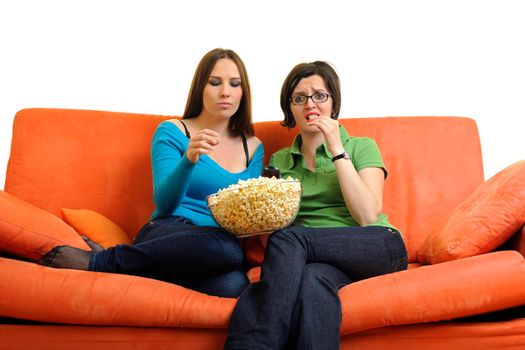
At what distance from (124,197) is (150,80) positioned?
0.78 metres

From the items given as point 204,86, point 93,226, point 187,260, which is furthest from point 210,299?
point 204,86

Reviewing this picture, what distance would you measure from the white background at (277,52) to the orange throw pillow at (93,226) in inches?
34.9

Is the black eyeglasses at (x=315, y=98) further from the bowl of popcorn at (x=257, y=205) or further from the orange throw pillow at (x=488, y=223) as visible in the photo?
the orange throw pillow at (x=488, y=223)

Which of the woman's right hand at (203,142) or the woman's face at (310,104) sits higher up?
the woman's face at (310,104)

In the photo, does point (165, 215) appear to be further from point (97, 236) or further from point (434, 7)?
point (434, 7)

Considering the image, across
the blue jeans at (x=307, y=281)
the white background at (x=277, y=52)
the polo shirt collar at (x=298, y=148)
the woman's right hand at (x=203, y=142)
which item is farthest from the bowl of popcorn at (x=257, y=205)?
the white background at (x=277, y=52)

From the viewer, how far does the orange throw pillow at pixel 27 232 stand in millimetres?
1665

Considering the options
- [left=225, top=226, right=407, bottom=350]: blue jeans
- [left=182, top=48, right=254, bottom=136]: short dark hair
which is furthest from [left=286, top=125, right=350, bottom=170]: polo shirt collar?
[left=225, top=226, right=407, bottom=350]: blue jeans

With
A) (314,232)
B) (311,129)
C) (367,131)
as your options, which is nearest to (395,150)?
(367,131)

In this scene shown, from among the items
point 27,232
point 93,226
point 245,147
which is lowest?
point 93,226

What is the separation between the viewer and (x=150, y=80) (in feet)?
9.48

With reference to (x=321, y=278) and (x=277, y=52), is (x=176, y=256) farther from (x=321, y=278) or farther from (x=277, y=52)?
(x=277, y=52)

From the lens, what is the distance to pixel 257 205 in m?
1.65

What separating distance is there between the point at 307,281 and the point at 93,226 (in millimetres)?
920
